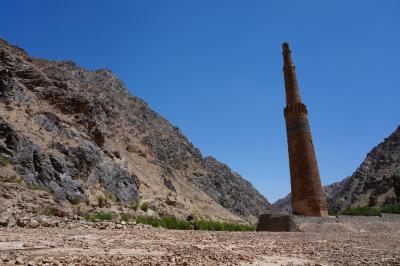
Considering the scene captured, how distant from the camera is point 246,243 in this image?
1118cm

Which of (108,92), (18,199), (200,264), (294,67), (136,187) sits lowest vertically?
(200,264)

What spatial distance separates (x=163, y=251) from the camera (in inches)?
337

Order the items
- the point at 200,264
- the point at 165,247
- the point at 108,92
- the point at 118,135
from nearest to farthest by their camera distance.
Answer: the point at 200,264, the point at 165,247, the point at 118,135, the point at 108,92

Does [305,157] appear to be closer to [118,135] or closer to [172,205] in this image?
[172,205]

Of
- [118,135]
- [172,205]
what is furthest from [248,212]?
[172,205]

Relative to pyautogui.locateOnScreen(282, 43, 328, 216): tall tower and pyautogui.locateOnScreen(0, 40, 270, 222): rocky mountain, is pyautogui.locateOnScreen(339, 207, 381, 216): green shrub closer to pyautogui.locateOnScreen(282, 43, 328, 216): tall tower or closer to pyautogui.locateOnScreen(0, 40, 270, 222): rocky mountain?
pyautogui.locateOnScreen(282, 43, 328, 216): tall tower

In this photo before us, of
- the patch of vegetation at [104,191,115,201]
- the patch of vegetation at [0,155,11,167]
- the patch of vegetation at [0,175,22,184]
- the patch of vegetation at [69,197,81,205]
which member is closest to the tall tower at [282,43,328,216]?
the patch of vegetation at [104,191,115,201]

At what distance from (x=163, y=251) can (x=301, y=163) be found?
22.4 meters

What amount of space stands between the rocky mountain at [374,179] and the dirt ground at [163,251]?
6194cm

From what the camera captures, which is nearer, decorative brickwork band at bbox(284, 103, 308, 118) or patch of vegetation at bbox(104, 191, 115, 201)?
patch of vegetation at bbox(104, 191, 115, 201)

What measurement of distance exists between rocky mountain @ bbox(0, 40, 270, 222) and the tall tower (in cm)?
1167

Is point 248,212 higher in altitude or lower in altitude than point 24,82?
lower

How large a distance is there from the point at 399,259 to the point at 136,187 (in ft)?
93.7

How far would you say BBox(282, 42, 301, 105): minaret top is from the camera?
31047mm
